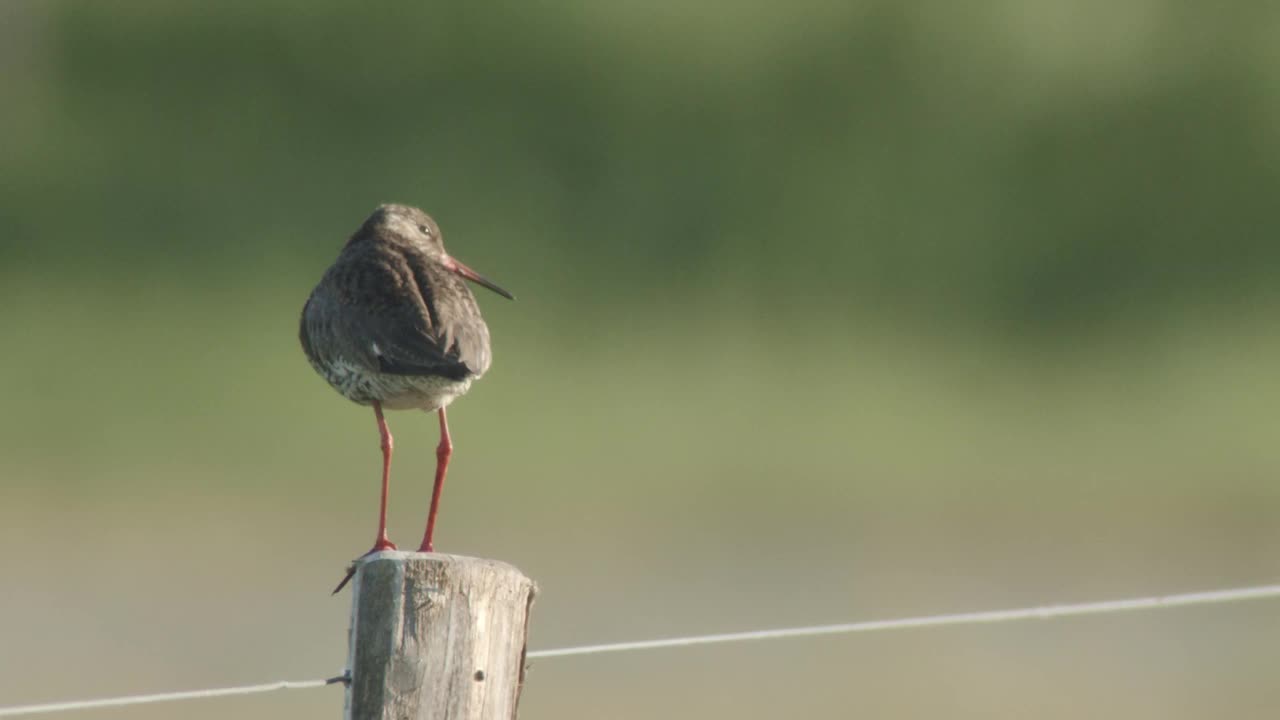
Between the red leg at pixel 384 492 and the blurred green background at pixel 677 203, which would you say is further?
the blurred green background at pixel 677 203

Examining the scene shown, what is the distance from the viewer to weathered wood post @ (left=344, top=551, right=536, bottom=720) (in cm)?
480

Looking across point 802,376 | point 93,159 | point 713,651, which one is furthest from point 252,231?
point 713,651

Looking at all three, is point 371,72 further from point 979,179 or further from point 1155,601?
point 1155,601

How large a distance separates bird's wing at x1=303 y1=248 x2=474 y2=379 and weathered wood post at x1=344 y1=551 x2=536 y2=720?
2.25 m

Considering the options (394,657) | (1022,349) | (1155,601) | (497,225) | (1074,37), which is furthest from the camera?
(1074,37)

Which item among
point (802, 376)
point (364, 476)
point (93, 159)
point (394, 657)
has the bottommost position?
point (394, 657)

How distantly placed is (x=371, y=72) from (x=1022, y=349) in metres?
11.9

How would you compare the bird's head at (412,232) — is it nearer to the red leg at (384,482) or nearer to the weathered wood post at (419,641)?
the red leg at (384,482)

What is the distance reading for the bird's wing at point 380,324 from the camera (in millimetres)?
7109

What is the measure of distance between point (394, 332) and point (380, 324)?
A: 83mm

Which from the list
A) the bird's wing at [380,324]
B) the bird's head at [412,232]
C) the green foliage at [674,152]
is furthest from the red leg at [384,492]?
the green foliage at [674,152]

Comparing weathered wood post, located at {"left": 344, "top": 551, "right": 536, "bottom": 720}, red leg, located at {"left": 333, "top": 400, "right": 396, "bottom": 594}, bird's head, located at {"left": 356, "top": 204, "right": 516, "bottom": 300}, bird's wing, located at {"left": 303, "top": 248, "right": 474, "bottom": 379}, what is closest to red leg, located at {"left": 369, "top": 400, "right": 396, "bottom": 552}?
red leg, located at {"left": 333, "top": 400, "right": 396, "bottom": 594}

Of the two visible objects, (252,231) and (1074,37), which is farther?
(1074,37)

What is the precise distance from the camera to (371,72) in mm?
37375
